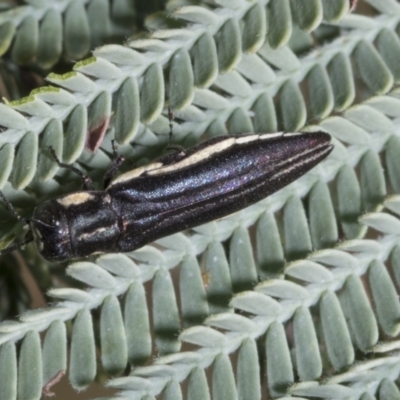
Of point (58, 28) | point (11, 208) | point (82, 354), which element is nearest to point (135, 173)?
point (11, 208)

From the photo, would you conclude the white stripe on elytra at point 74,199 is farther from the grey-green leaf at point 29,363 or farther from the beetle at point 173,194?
the grey-green leaf at point 29,363

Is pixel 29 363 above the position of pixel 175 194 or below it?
below

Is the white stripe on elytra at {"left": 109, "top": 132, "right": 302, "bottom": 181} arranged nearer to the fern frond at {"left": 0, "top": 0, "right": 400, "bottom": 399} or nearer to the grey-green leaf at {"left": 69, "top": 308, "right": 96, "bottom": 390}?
the fern frond at {"left": 0, "top": 0, "right": 400, "bottom": 399}

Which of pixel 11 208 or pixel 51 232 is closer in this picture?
pixel 11 208

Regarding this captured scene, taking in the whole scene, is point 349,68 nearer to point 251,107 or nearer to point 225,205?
point 251,107

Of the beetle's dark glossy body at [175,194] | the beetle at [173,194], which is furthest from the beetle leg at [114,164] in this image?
the beetle's dark glossy body at [175,194]

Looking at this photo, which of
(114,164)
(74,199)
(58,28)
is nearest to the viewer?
(114,164)

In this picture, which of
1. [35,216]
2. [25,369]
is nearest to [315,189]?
[35,216]

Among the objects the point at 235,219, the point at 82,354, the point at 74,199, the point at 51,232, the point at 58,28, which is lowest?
the point at 82,354

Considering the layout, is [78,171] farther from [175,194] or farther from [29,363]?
[29,363]
